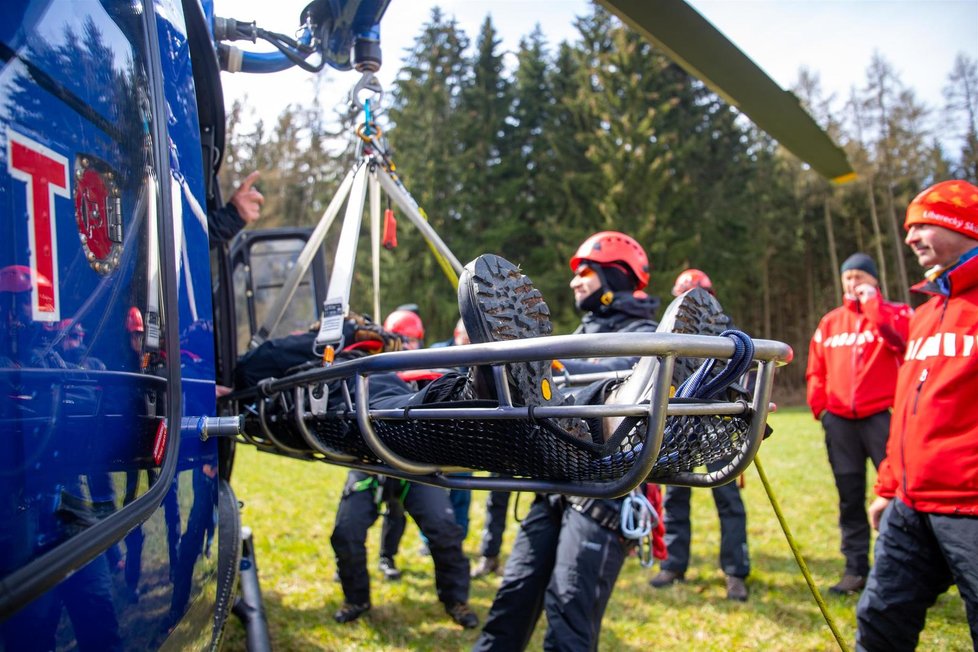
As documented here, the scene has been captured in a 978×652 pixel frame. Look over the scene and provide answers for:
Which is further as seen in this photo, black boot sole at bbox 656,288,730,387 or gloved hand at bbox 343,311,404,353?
gloved hand at bbox 343,311,404,353

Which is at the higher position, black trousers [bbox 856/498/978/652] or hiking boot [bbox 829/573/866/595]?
black trousers [bbox 856/498/978/652]

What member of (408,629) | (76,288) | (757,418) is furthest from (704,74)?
(408,629)

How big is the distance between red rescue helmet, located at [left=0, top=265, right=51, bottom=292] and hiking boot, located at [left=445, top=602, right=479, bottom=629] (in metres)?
3.81

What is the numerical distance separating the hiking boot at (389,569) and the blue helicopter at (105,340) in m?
3.39

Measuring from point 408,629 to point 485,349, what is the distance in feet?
11.5

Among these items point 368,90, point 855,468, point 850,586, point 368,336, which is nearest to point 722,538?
point 850,586

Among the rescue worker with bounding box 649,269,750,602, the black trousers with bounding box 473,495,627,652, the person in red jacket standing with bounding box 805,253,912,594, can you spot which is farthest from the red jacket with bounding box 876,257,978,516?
the person in red jacket standing with bounding box 805,253,912,594

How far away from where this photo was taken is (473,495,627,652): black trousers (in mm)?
2699

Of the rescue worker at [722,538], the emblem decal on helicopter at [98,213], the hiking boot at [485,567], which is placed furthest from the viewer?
the hiking boot at [485,567]

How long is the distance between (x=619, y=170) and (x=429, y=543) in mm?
21609

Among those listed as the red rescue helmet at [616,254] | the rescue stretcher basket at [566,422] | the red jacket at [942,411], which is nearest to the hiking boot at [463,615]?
the red rescue helmet at [616,254]

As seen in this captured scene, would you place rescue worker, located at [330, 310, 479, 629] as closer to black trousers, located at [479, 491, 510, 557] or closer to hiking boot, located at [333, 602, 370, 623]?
hiking boot, located at [333, 602, 370, 623]

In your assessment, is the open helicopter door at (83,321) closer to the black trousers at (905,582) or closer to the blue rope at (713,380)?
the blue rope at (713,380)

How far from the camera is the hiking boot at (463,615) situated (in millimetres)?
4352
